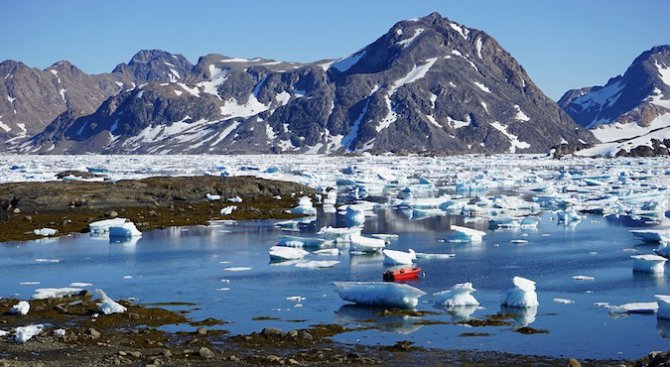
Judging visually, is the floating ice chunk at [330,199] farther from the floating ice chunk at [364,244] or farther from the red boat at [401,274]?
the red boat at [401,274]

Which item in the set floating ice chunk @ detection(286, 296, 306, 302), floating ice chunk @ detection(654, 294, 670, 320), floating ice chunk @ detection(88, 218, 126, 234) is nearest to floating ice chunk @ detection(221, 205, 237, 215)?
floating ice chunk @ detection(88, 218, 126, 234)

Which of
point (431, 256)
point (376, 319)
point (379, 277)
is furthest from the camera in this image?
point (431, 256)

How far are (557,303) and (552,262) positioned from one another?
6.85m

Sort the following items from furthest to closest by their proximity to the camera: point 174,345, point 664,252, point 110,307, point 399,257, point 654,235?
1. point 654,235
2. point 664,252
3. point 399,257
4. point 110,307
5. point 174,345

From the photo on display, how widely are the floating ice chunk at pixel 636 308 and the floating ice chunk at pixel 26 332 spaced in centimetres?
1206

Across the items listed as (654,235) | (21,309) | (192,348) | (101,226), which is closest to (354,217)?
(101,226)

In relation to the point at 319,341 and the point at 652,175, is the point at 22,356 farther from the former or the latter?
the point at 652,175

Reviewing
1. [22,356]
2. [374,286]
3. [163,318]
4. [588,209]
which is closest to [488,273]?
[374,286]

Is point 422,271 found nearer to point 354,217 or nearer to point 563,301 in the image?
point 563,301

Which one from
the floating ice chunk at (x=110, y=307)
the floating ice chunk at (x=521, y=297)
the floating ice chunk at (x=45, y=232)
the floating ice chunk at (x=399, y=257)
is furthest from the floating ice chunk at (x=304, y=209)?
the floating ice chunk at (x=110, y=307)

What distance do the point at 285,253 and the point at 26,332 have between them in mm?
12074

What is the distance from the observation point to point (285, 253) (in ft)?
92.2

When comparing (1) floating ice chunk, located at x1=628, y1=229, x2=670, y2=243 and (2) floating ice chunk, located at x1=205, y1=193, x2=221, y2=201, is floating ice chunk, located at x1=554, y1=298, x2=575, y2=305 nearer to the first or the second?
(1) floating ice chunk, located at x1=628, y1=229, x2=670, y2=243

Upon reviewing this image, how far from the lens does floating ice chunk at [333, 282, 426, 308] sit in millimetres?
19641
